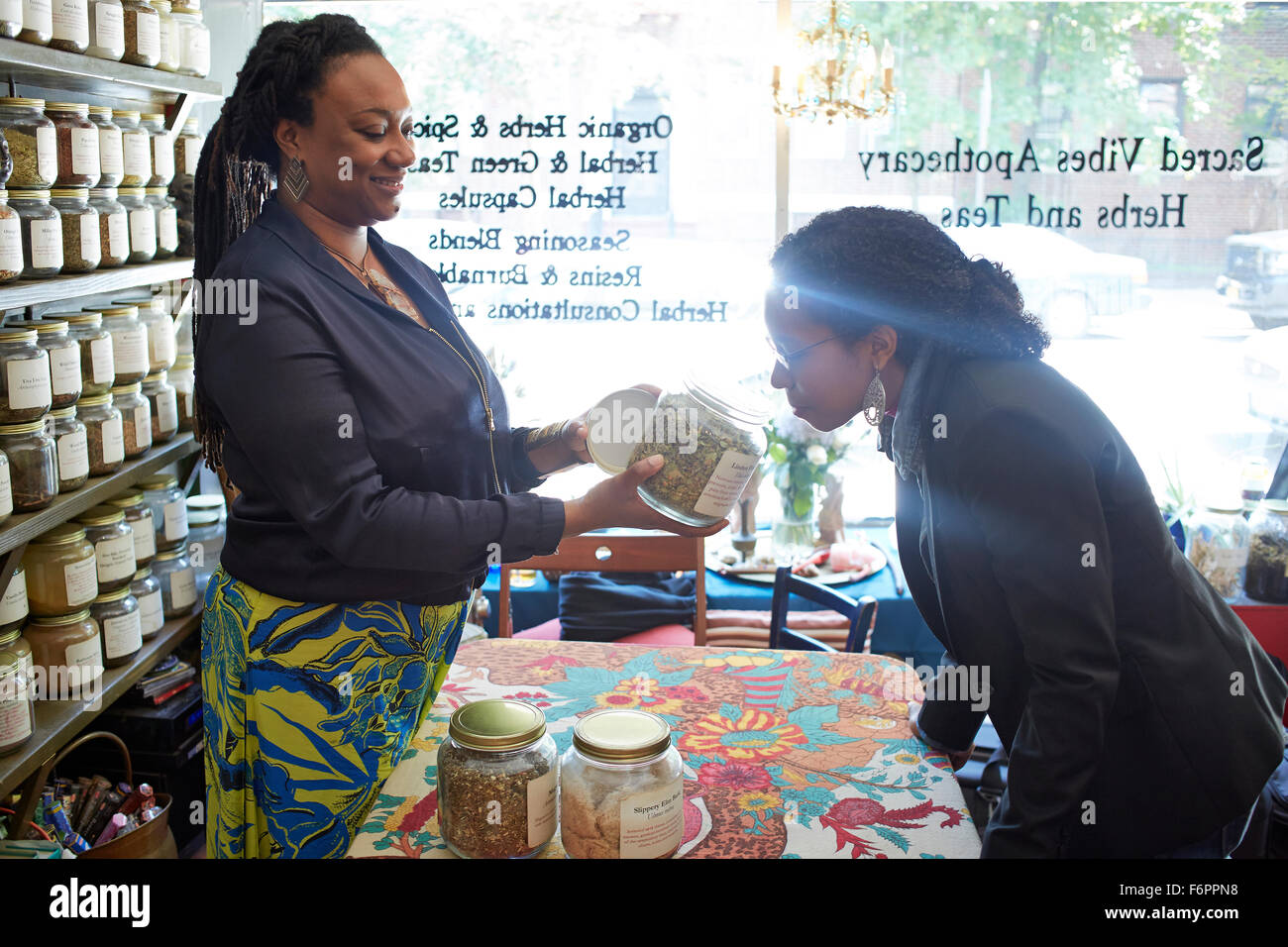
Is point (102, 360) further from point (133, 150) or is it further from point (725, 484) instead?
point (725, 484)

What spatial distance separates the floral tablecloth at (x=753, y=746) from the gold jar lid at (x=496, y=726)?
0.47 ft

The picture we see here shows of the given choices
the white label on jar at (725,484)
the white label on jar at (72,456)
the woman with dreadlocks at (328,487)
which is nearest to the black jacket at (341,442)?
the woman with dreadlocks at (328,487)

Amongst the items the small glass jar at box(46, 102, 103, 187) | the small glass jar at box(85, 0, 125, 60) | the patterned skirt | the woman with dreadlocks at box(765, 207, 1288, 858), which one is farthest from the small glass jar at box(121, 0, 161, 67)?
the woman with dreadlocks at box(765, 207, 1288, 858)

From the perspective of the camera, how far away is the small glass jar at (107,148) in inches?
81.0

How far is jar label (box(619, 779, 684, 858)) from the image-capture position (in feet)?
3.51

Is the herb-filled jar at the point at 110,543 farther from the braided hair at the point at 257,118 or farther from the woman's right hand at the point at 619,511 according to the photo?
the woman's right hand at the point at 619,511

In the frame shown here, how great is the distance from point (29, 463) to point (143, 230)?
0.57m

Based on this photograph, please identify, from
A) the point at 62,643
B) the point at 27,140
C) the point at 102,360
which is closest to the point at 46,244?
the point at 27,140

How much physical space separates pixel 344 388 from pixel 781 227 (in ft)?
7.28

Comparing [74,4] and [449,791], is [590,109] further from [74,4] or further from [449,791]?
[449,791]

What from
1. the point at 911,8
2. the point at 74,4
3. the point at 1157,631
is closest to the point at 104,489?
the point at 74,4

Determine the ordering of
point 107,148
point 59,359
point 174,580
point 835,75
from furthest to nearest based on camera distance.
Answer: point 835,75
point 174,580
point 107,148
point 59,359

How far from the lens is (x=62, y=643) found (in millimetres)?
2020

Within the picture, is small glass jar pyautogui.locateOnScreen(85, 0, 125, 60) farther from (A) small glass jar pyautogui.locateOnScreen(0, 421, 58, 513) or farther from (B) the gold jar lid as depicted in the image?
(B) the gold jar lid
